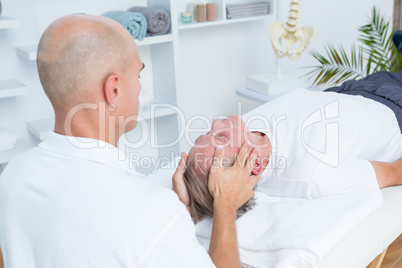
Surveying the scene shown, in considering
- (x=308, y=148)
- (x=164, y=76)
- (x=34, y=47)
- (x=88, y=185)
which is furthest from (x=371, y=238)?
(x=34, y=47)

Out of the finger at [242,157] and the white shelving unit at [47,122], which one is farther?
the white shelving unit at [47,122]

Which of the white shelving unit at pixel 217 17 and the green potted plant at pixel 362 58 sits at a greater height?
the white shelving unit at pixel 217 17

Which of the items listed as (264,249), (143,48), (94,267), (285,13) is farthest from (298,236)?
(285,13)

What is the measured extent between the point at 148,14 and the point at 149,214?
1625 mm

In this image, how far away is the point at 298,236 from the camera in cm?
121

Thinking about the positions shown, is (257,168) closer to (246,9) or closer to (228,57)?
(246,9)

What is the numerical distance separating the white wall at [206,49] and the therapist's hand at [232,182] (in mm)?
1270

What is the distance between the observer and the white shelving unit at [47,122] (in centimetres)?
220

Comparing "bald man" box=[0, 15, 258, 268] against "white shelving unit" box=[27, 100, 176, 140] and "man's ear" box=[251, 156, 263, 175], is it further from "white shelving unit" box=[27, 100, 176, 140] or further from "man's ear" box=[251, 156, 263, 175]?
"white shelving unit" box=[27, 100, 176, 140]

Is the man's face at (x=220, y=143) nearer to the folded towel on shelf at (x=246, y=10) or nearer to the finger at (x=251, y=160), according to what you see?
the finger at (x=251, y=160)

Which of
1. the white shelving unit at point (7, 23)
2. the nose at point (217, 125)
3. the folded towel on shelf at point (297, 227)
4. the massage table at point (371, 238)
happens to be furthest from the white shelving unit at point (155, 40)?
the massage table at point (371, 238)

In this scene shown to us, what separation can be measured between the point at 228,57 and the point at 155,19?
72cm

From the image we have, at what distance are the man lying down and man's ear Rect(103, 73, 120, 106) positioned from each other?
46 cm

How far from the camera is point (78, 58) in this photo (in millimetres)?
916
